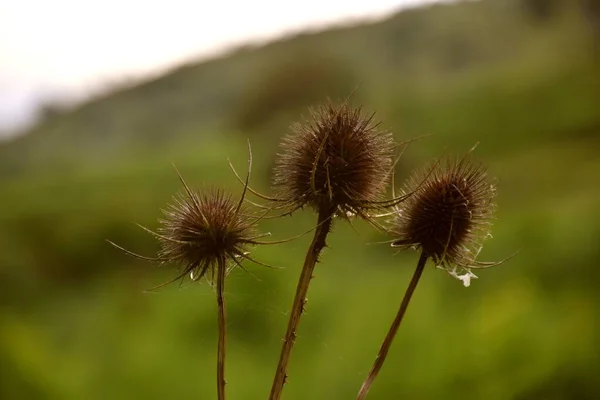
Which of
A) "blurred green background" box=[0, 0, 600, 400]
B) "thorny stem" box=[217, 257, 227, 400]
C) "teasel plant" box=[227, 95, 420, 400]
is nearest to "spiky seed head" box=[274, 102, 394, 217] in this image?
"teasel plant" box=[227, 95, 420, 400]

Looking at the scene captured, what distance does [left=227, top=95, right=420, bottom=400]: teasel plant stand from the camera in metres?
0.78

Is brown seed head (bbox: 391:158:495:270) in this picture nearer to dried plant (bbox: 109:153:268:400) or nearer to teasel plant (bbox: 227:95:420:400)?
teasel plant (bbox: 227:95:420:400)

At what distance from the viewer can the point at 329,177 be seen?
2.54 ft

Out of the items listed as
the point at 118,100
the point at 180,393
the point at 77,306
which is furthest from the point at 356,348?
the point at 118,100

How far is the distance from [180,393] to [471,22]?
1099mm

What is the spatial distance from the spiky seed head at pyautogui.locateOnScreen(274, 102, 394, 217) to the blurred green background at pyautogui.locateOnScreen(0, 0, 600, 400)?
1.37 ft

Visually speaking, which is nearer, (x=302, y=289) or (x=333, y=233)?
(x=302, y=289)

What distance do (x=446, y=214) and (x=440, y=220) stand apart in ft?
0.03

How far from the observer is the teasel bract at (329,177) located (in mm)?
783

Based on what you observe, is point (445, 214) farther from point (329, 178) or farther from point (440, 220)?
point (329, 178)

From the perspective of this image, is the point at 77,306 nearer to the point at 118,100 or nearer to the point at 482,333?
the point at 118,100

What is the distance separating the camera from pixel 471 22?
1632 mm

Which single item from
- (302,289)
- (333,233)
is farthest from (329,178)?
(333,233)

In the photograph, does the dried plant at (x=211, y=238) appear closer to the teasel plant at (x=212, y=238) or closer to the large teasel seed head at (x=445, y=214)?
the teasel plant at (x=212, y=238)
